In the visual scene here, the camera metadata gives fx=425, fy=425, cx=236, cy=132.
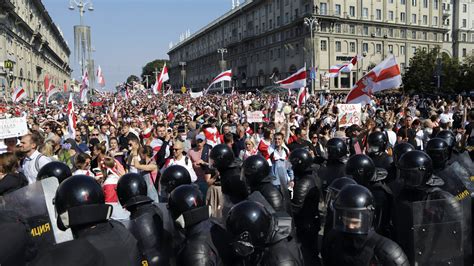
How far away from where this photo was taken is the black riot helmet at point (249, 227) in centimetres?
252

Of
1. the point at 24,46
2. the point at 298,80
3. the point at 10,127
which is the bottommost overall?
the point at 10,127

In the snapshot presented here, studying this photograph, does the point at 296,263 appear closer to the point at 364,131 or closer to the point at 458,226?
the point at 458,226

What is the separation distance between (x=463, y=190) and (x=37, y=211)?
347 centimetres

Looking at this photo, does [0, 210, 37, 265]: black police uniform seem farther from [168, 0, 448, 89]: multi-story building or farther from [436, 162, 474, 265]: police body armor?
[168, 0, 448, 89]: multi-story building

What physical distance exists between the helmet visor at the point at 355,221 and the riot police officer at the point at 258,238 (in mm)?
365

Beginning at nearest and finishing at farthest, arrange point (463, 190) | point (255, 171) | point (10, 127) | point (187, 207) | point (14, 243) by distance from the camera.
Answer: point (14, 243) < point (187, 207) < point (463, 190) < point (255, 171) < point (10, 127)

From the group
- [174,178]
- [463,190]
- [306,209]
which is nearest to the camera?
[463,190]

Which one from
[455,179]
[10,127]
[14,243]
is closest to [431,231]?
[455,179]

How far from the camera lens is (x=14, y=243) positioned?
8.00 ft

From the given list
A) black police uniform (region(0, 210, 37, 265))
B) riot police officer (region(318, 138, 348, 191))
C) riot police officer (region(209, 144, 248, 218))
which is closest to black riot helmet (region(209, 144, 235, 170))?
riot police officer (region(209, 144, 248, 218))

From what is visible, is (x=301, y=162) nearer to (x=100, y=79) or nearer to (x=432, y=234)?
(x=432, y=234)

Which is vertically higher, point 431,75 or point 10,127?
point 431,75

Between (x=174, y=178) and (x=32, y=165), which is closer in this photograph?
(x=174, y=178)

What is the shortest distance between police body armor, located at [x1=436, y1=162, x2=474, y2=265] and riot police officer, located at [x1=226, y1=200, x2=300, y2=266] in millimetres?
1420
